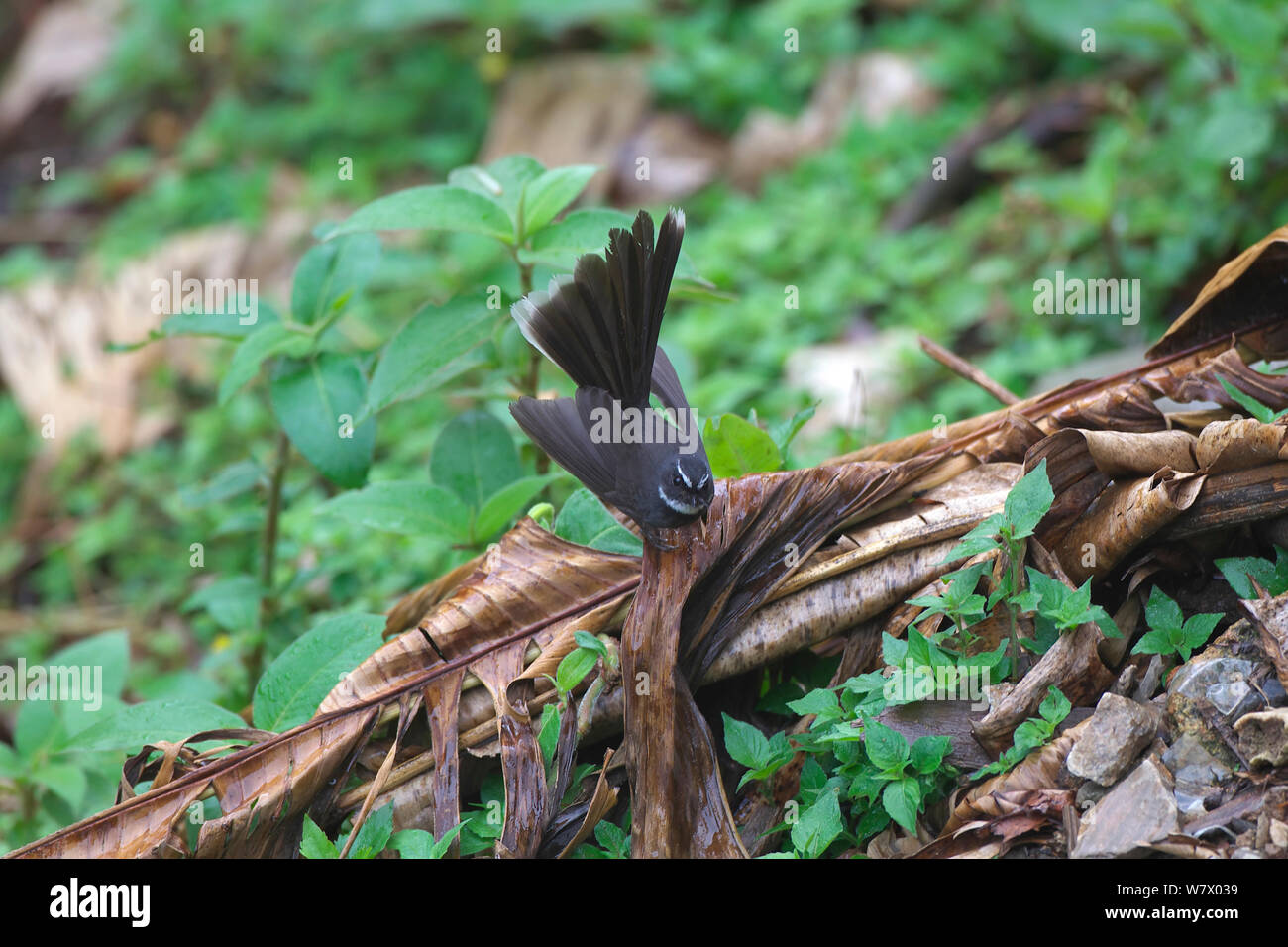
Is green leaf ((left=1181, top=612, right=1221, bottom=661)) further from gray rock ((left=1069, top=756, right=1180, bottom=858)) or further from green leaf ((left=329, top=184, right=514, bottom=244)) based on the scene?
green leaf ((left=329, top=184, right=514, bottom=244))

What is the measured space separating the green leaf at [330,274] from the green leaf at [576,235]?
0.43 m

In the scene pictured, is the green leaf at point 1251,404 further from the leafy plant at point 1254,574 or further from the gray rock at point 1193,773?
the gray rock at point 1193,773

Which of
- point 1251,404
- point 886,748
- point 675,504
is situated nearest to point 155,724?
point 675,504

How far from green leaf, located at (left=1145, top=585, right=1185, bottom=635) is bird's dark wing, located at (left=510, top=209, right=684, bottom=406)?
2.74ft

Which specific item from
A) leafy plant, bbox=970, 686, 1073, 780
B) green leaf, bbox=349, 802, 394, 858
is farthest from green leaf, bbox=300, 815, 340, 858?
leafy plant, bbox=970, 686, 1073, 780

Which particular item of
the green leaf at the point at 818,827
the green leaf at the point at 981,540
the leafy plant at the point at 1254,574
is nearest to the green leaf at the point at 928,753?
the green leaf at the point at 818,827

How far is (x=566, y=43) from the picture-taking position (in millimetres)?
6125

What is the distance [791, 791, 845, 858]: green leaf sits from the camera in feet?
5.33

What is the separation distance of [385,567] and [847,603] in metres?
1.59

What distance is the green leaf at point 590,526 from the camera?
2033 millimetres

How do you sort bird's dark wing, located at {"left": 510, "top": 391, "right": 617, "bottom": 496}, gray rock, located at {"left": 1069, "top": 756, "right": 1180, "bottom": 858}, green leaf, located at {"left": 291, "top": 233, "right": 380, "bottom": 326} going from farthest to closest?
green leaf, located at {"left": 291, "top": 233, "right": 380, "bottom": 326}, bird's dark wing, located at {"left": 510, "top": 391, "right": 617, "bottom": 496}, gray rock, located at {"left": 1069, "top": 756, "right": 1180, "bottom": 858}

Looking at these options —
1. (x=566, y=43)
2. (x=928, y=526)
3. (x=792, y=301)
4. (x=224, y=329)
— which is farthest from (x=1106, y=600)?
(x=566, y=43)

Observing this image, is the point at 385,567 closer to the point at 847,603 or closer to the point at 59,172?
the point at 847,603

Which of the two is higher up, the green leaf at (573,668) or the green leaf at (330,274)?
the green leaf at (330,274)
